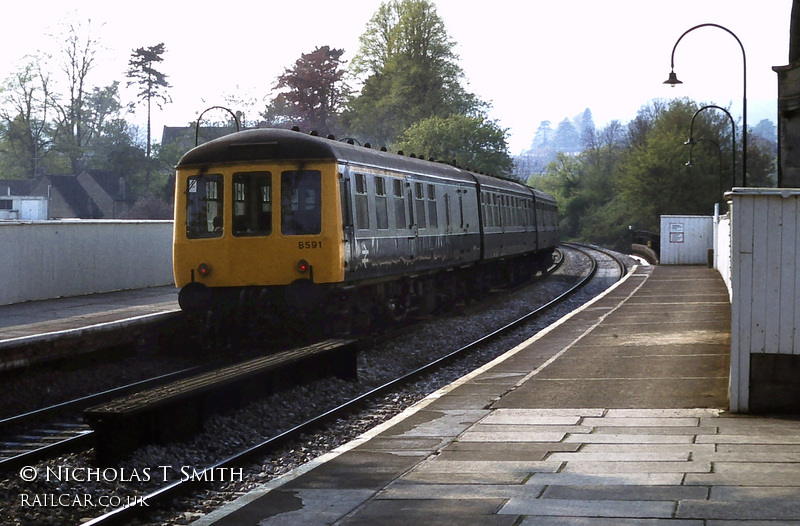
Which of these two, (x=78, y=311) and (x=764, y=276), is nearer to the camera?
(x=764, y=276)

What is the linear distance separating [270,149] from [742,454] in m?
9.35

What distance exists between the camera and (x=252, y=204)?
15500mm

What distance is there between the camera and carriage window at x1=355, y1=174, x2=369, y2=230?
53.0 ft

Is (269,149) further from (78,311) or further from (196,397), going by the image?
(196,397)

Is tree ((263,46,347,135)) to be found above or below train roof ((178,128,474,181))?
above

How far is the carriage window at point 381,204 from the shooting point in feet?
56.4

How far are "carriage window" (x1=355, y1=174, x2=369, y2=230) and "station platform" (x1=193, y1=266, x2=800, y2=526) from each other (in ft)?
12.4

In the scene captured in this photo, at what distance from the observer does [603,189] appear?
8669cm

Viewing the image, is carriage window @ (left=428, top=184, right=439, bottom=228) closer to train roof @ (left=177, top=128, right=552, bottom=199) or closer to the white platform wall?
train roof @ (left=177, top=128, right=552, bottom=199)

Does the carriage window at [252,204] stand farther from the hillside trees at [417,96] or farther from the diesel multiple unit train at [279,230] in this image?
the hillside trees at [417,96]

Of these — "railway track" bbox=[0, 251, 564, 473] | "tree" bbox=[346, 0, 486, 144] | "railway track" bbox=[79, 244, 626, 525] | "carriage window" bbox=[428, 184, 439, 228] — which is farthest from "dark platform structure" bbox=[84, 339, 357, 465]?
"tree" bbox=[346, 0, 486, 144]

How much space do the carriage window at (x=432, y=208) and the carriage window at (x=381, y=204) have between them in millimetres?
2825

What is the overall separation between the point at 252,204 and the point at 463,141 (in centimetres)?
5549

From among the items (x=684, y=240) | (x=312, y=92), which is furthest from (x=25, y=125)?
(x=684, y=240)
